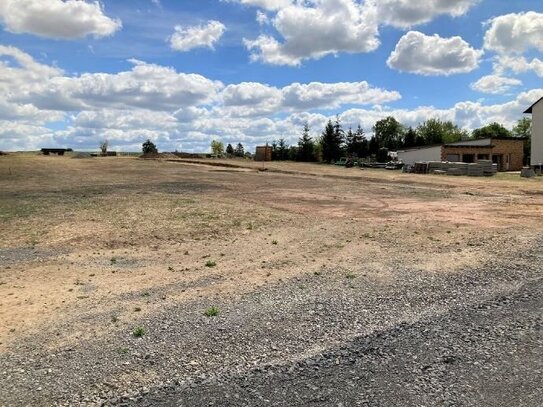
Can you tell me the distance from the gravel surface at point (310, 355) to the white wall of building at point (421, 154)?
162ft

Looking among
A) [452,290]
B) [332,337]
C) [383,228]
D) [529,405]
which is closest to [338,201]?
[383,228]

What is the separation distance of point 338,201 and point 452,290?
44.7ft

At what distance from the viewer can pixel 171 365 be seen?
5.35 m

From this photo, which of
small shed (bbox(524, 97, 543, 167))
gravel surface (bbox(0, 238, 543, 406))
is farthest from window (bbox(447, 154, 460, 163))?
gravel surface (bbox(0, 238, 543, 406))

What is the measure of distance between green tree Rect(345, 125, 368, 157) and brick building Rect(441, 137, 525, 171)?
2439cm

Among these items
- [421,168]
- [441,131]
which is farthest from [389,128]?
[421,168]

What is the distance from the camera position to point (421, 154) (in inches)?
2378

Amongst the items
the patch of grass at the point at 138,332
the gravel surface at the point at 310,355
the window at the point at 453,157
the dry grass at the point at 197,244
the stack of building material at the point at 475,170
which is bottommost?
the gravel surface at the point at 310,355

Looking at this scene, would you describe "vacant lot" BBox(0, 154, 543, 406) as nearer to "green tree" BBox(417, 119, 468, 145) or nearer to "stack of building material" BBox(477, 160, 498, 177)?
"stack of building material" BBox(477, 160, 498, 177)

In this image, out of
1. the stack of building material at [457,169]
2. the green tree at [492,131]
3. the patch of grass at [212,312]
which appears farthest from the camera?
the green tree at [492,131]

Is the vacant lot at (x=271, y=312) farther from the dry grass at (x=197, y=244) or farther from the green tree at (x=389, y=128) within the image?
the green tree at (x=389, y=128)

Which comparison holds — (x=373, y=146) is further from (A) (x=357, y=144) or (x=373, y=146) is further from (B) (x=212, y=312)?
(B) (x=212, y=312)

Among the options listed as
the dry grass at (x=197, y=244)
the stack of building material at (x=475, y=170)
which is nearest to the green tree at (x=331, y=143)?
the stack of building material at (x=475, y=170)

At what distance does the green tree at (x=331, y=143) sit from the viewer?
7812 cm
